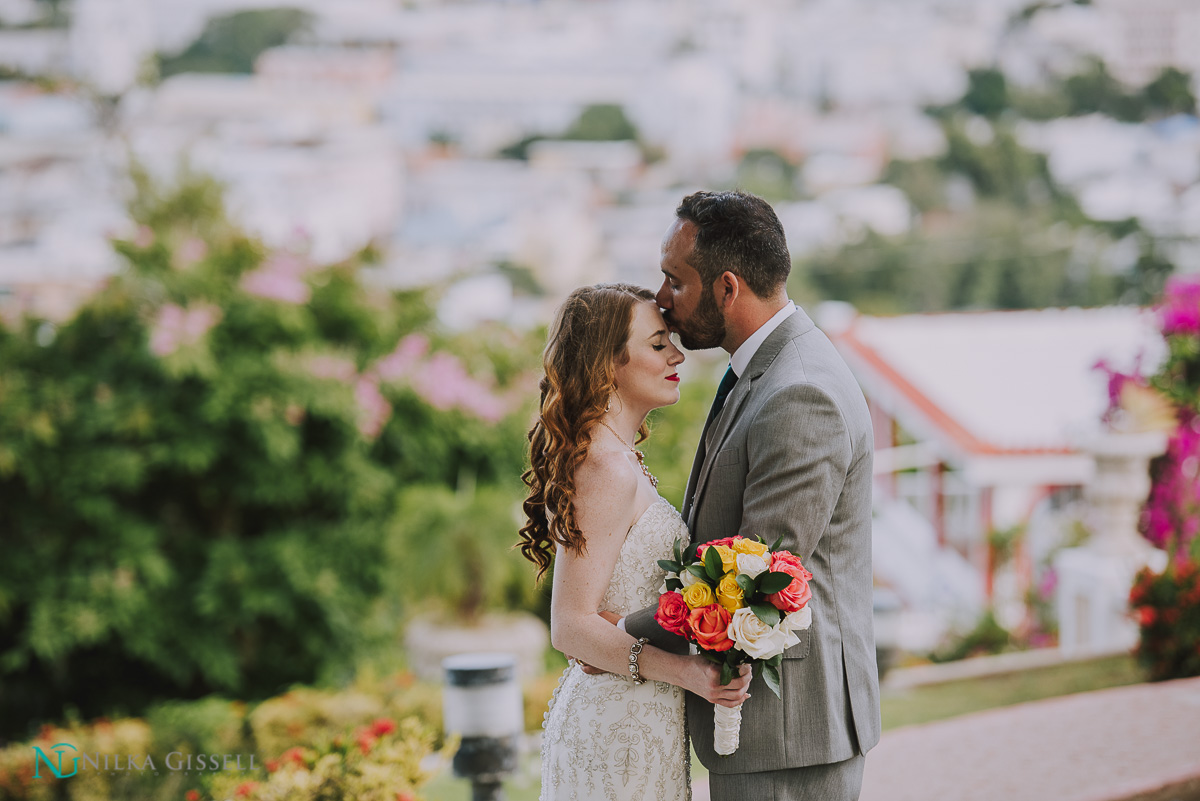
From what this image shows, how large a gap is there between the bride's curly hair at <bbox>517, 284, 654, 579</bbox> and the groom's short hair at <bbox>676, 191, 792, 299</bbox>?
8.8 inches

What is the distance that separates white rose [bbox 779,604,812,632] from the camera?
211 centimetres

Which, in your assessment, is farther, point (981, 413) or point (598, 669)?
point (981, 413)

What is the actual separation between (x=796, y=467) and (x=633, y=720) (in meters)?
0.77

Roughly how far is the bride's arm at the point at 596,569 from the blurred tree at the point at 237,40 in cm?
5772

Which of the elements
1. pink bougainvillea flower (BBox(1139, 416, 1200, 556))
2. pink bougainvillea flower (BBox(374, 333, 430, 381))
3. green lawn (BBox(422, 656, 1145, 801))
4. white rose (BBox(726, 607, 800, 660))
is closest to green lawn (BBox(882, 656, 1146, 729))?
green lawn (BBox(422, 656, 1145, 801))

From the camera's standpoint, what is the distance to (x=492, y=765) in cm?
393

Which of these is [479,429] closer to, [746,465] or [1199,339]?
[1199,339]

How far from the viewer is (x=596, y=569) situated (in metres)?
2.44

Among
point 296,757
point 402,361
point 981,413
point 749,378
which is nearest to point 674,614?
point 749,378

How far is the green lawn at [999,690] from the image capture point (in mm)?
6223

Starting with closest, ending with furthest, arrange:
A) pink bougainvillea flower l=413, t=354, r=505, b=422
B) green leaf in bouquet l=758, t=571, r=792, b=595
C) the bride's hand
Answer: green leaf in bouquet l=758, t=571, r=792, b=595 < the bride's hand < pink bougainvillea flower l=413, t=354, r=505, b=422

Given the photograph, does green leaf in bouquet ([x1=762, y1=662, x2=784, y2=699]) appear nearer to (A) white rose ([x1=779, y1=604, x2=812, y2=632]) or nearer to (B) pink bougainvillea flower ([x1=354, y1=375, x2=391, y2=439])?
(A) white rose ([x1=779, y1=604, x2=812, y2=632])

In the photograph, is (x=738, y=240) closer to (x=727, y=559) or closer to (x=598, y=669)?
(x=727, y=559)

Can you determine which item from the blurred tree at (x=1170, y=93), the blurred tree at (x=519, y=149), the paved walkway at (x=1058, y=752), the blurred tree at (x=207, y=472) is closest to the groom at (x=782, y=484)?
the paved walkway at (x=1058, y=752)
